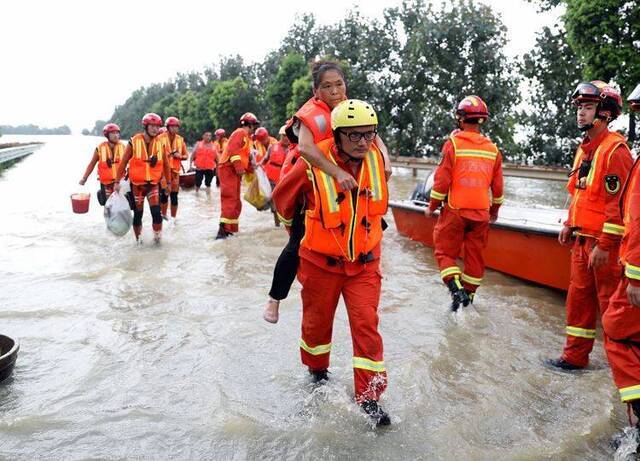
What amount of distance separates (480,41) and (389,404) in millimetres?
22759

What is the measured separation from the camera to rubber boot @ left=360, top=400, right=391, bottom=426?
3455mm

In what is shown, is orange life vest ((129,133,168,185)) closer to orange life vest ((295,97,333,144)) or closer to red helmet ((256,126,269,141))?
red helmet ((256,126,269,141))

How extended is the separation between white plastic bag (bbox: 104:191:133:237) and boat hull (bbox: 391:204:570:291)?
5.12 metres

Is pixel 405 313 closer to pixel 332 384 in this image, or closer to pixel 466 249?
pixel 466 249

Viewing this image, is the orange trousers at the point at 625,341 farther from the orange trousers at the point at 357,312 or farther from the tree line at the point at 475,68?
the tree line at the point at 475,68

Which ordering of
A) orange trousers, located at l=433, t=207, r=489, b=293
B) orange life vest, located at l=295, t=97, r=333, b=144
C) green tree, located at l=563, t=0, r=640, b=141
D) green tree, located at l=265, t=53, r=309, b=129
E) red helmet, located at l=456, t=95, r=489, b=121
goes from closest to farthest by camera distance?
orange life vest, located at l=295, t=97, r=333, b=144, red helmet, located at l=456, t=95, r=489, b=121, orange trousers, located at l=433, t=207, r=489, b=293, green tree, located at l=563, t=0, r=640, b=141, green tree, located at l=265, t=53, r=309, b=129

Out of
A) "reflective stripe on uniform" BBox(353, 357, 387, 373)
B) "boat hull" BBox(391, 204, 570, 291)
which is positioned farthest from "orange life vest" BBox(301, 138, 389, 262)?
"boat hull" BBox(391, 204, 570, 291)

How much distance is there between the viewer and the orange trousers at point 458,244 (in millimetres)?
5547

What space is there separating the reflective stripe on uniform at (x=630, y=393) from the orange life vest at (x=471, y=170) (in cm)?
258

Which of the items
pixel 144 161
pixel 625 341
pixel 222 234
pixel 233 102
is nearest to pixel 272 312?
pixel 625 341

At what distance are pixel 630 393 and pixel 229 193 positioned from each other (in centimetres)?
701

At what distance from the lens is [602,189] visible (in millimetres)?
4039

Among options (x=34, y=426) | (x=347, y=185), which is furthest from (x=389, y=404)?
(x=34, y=426)

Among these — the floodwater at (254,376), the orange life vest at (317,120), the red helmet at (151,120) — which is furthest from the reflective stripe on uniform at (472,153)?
the red helmet at (151,120)
